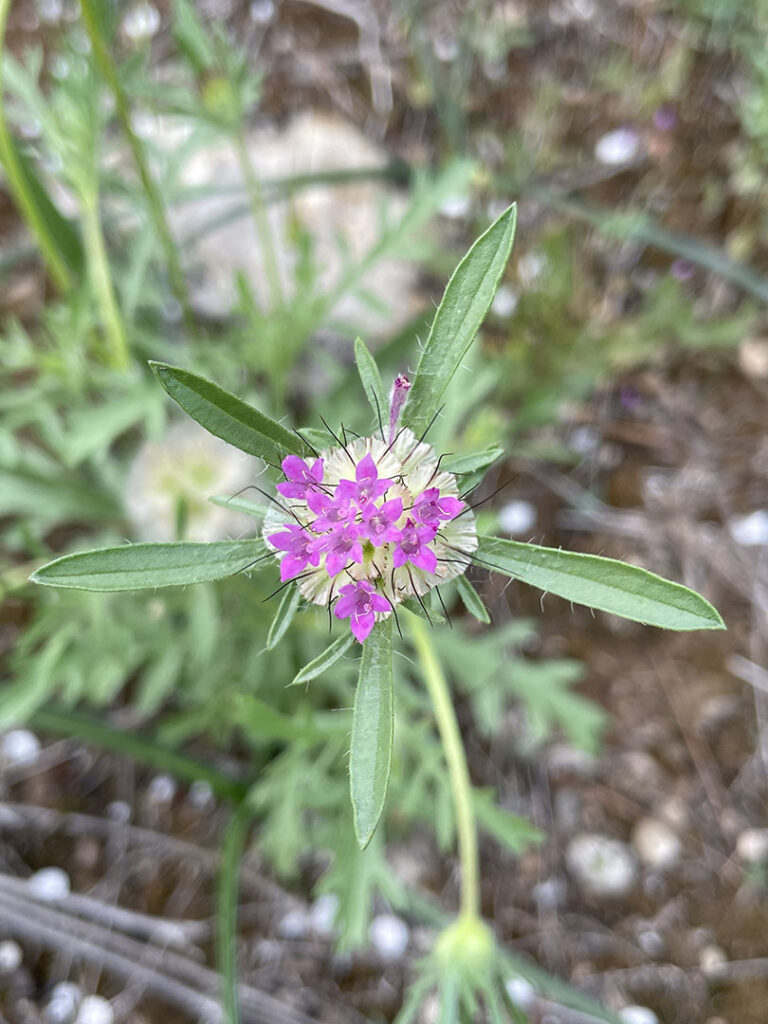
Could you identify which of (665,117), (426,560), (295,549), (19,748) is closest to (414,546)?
(426,560)

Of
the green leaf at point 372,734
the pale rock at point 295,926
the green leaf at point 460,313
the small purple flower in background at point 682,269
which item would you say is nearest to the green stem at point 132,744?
the pale rock at point 295,926

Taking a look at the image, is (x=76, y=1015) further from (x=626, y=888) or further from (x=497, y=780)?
(x=626, y=888)

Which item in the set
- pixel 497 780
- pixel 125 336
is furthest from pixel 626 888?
pixel 125 336

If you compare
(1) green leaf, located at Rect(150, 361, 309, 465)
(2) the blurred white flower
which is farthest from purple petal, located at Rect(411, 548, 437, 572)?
(2) the blurred white flower

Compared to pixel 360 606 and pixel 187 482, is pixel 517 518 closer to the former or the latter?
pixel 187 482

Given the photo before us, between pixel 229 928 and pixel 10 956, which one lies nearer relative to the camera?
pixel 229 928

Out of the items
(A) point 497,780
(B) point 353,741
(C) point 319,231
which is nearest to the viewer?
(B) point 353,741

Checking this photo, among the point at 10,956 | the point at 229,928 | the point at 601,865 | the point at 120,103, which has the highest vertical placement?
the point at 120,103

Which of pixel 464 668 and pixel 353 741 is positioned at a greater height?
pixel 464 668
